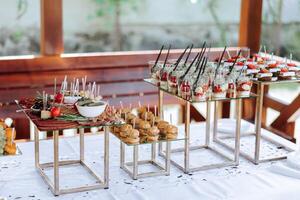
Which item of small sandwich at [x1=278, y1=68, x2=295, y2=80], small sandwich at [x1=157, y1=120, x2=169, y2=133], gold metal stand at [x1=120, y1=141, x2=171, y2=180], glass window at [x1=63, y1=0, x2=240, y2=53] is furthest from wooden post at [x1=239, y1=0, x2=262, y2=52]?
small sandwich at [x1=157, y1=120, x2=169, y2=133]

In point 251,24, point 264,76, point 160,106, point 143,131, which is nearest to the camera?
point 143,131

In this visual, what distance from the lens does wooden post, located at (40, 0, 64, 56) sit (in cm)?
435

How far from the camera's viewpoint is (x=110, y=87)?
4684 mm

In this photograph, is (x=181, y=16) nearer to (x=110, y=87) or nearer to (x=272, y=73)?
(x=110, y=87)

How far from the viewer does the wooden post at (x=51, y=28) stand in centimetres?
435

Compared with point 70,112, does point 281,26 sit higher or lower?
higher

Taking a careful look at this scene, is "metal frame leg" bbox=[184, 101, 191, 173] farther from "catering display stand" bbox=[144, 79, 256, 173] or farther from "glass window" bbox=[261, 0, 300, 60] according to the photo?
"glass window" bbox=[261, 0, 300, 60]

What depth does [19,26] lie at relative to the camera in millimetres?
5207

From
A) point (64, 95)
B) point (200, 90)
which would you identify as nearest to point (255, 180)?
point (200, 90)

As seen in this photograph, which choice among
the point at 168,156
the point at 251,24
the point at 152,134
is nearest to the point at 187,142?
the point at 168,156

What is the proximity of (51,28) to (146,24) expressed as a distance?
1.52 m

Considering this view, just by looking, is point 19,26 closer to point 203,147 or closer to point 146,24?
point 146,24

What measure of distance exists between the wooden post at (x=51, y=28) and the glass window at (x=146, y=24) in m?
1.02

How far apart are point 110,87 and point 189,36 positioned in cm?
151
